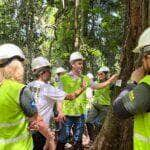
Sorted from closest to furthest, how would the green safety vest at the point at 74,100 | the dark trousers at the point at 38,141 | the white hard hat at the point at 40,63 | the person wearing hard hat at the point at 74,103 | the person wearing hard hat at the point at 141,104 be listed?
the person wearing hard hat at the point at 141,104
the dark trousers at the point at 38,141
the white hard hat at the point at 40,63
the person wearing hard hat at the point at 74,103
the green safety vest at the point at 74,100


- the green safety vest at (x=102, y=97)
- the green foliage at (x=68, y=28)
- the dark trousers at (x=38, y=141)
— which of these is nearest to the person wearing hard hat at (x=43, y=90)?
the dark trousers at (x=38, y=141)

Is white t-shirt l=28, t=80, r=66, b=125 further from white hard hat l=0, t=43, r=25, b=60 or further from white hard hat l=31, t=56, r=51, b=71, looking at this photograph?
white hard hat l=0, t=43, r=25, b=60

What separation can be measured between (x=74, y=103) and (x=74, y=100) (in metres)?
0.08

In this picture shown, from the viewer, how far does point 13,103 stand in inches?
163

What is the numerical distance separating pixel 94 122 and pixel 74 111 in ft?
7.98

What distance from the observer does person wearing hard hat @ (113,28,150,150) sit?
3566 millimetres

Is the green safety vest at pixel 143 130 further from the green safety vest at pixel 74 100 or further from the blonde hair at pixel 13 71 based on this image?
the green safety vest at pixel 74 100

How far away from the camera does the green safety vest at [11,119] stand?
13.6 feet

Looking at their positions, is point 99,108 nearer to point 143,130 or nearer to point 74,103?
point 74,103

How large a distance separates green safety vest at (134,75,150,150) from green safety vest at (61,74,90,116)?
5.54m

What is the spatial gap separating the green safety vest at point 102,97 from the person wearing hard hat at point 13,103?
25.0 ft

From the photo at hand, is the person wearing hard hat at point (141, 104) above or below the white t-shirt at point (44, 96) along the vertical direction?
above

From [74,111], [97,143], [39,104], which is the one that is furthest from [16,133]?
[74,111]

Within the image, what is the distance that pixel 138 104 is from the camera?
3.57 m
